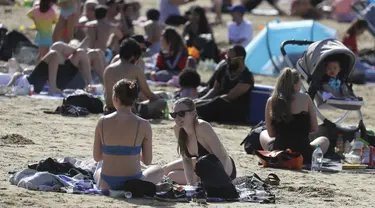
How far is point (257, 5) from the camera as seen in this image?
2930 cm

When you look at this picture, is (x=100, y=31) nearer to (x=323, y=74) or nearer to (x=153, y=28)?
(x=153, y=28)

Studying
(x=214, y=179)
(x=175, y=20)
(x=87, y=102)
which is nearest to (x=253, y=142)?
(x=214, y=179)

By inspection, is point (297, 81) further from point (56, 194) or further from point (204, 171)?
point (56, 194)

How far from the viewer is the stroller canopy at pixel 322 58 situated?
37.5 ft

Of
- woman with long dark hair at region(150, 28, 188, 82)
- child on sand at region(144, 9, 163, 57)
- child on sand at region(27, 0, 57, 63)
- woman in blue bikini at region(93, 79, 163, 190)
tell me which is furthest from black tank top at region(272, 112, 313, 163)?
child on sand at region(144, 9, 163, 57)

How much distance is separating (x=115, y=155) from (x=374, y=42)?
53.4 feet

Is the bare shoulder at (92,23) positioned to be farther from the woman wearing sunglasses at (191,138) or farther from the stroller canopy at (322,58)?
the woman wearing sunglasses at (191,138)

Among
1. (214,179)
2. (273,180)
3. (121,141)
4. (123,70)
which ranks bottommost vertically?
(273,180)

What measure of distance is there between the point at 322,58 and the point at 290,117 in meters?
1.55

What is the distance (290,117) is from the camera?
1003cm

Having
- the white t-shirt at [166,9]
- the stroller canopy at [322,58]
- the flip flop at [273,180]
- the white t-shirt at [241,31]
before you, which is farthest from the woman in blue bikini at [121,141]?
the white t-shirt at [166,9]

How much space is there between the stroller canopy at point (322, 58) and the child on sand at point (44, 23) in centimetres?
514

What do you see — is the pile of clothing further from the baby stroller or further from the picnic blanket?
the baby stroller

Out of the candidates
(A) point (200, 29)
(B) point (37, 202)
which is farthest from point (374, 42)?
(B) point (37, 202)
